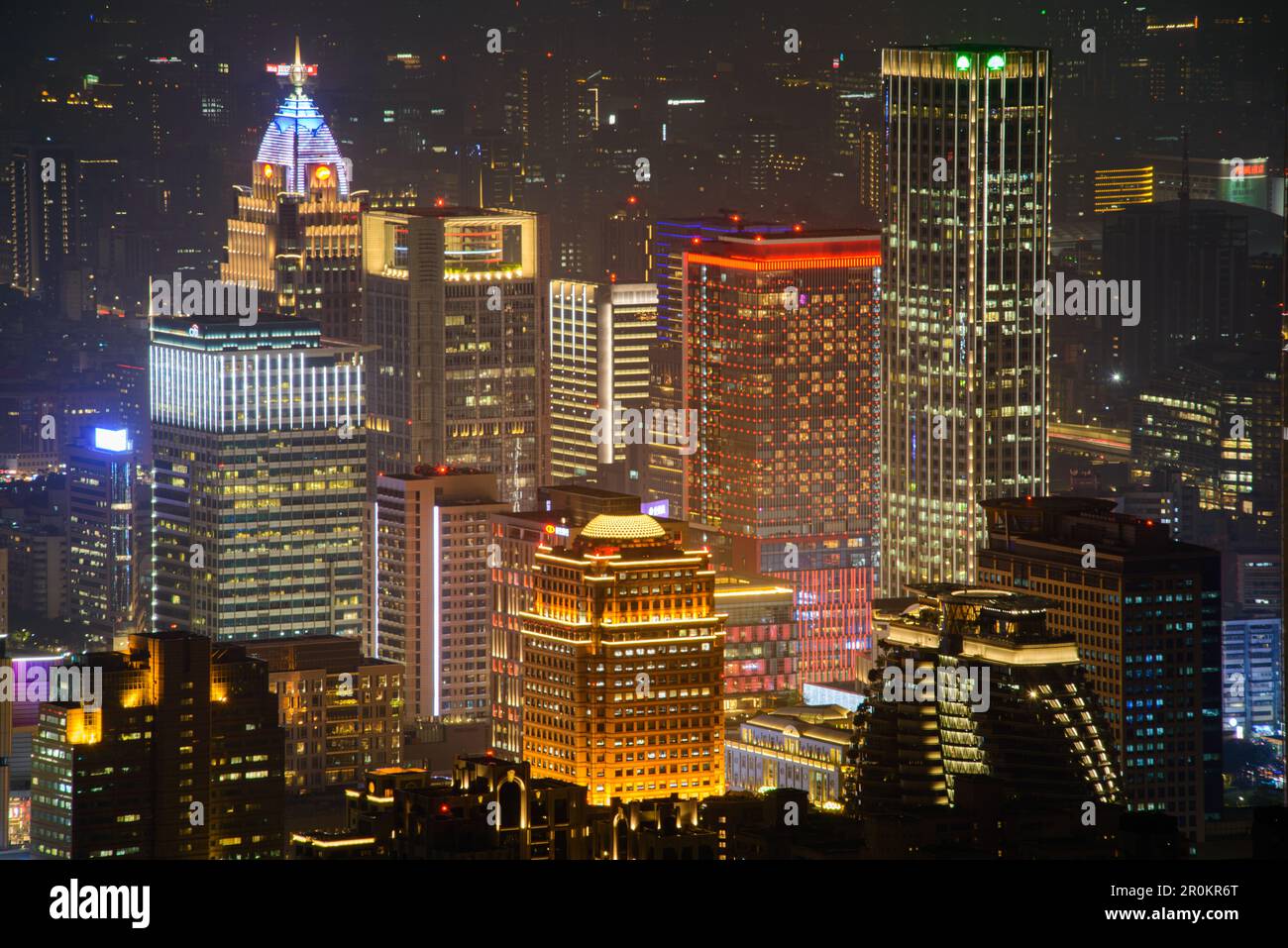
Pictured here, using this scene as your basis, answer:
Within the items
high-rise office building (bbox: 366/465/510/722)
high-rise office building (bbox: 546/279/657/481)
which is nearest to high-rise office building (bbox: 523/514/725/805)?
high-rise office building (bbox: 366/465/510/722)

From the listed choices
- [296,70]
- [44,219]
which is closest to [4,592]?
[44,219]

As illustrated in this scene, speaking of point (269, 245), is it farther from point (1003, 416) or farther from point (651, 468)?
point (1003, 416)

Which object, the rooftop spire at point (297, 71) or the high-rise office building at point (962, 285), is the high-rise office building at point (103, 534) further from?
the high-rise office building at point (962, 285)

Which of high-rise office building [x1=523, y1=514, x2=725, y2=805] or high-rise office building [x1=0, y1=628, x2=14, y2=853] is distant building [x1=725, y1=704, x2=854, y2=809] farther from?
high-rise office building [x1=0, y1=628, x2=14, y2=853]

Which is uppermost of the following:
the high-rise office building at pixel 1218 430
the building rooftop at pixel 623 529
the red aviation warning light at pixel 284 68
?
the red aviation warning light at pixel 284 68

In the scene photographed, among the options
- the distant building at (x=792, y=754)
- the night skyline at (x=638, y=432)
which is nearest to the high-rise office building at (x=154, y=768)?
the night skyline at (x=638, y=432)

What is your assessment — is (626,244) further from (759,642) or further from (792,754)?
(792,754)
